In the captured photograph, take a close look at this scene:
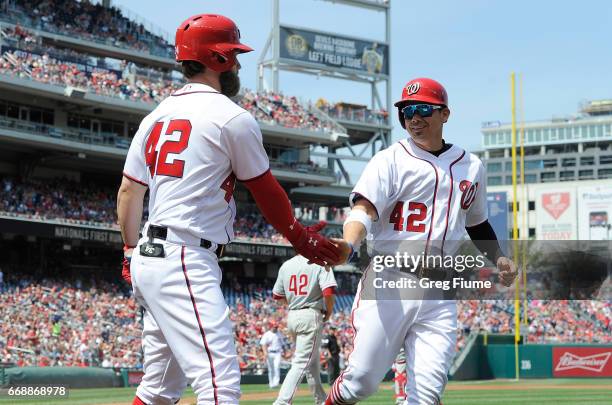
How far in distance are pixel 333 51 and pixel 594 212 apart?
45724 millimetres

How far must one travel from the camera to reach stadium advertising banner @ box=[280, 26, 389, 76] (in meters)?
53.5

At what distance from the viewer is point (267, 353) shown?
68.5 feet

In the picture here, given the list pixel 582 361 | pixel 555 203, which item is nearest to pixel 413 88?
pixel 582 361

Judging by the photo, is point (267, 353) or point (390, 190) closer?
point (390, 190)

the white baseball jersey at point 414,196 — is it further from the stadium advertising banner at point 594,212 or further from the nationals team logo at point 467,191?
the stadium advertising banner at point 594,212

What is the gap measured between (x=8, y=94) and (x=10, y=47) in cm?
182

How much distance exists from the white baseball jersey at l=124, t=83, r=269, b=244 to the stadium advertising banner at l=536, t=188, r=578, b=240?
3611 inches

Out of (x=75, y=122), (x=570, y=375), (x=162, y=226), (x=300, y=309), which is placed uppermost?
(x=75, y=122)

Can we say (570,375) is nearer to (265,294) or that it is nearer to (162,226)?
(265,294)

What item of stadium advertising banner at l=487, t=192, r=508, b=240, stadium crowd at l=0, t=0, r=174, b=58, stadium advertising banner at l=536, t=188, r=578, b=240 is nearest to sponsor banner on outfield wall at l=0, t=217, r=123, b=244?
stadium crowd at l=0, t=0, r=174, b=58

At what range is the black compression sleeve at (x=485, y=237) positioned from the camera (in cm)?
646

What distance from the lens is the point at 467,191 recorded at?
6176 mm

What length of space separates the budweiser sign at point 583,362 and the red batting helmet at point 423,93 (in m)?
23.3

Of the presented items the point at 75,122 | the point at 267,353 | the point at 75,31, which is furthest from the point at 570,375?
the point at 75,31
